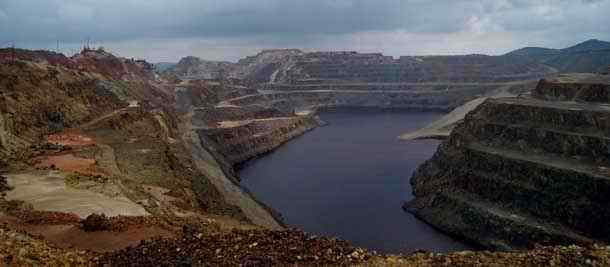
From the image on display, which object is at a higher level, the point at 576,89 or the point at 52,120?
the point at 576,89

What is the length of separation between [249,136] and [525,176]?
76384 millimetres

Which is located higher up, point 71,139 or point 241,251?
point 241,251

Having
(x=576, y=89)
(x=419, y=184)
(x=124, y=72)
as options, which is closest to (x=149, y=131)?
(x=419, y=184)

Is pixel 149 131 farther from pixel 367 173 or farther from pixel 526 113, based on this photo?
pixel 526 113

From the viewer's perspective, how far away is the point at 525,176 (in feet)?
208

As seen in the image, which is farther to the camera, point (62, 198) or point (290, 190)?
point (290, 190)

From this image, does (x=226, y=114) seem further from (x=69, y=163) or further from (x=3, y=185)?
(x=3, y=185)

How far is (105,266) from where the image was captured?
84.7ft

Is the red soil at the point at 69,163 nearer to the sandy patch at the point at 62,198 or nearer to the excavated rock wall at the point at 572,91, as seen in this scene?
the sandy patch at the point at 62,198

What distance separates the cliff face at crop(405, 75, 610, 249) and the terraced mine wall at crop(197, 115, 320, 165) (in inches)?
1831

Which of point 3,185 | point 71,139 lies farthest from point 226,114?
point 3,185

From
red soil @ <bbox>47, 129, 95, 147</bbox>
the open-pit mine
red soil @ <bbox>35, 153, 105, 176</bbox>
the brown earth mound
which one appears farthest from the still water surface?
the brown earth mound

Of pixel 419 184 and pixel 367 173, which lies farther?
pixel 367 173

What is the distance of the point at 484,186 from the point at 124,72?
398 feet
